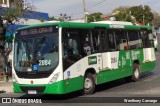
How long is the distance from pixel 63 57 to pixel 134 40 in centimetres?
660

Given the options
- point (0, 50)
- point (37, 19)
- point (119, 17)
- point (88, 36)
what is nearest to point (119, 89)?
point (88, 36)

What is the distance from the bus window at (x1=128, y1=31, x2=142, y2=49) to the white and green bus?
1.96 metres

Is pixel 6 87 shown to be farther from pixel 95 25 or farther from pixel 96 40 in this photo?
pixel 95 25

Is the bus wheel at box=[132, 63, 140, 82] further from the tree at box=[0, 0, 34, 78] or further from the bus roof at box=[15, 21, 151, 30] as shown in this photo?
the tree at box=[0, 0, 34, 78]

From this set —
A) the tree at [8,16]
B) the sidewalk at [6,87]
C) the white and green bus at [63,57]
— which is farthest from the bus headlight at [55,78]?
the tree at [8,16]

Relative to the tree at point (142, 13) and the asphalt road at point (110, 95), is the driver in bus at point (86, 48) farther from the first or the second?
the tree at point (142, 13)

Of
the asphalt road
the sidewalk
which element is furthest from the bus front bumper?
the sidewalk

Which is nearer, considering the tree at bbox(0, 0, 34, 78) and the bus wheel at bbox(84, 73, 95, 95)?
the bus wheel at bbox(84, 73, 95, 95)

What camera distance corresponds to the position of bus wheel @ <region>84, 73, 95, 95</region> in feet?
45.5

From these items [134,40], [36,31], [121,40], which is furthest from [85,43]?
[134,40]

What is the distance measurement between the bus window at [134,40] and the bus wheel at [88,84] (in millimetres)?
4219

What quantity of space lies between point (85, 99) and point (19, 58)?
279cm

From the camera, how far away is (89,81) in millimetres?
14047

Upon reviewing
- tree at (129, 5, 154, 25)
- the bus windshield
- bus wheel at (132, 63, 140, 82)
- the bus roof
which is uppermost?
tree at (129, 5, 154, 25)
